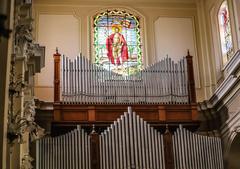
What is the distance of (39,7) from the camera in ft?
58.2

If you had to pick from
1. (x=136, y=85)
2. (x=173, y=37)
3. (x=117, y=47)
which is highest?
(x=173, y=37)

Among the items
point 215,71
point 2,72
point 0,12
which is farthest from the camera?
point 215,71

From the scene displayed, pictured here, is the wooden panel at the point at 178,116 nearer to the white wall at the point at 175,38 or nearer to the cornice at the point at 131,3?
the white wall at the point at 175,38

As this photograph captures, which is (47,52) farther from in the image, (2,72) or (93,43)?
(2,72)

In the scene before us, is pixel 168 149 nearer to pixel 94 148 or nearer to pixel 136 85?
pixel 94 148

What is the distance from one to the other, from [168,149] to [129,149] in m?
1.08

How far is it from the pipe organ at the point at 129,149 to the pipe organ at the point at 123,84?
48.0 inches

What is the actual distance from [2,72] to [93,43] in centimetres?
1148

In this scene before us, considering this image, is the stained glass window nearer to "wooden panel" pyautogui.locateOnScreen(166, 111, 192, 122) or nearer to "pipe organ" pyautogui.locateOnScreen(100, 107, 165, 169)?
"wooden panel" pyautogui.locateOnScreen(166, 111, 192, 122)

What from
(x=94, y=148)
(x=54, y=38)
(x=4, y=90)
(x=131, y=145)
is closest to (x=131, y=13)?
(x=54, y=38)

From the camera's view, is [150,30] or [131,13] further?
[131,13]

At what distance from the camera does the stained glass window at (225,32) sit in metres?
16.4

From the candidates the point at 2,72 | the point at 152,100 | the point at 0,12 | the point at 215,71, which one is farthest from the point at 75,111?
the point at 0,12

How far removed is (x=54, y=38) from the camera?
1741 centimetres
